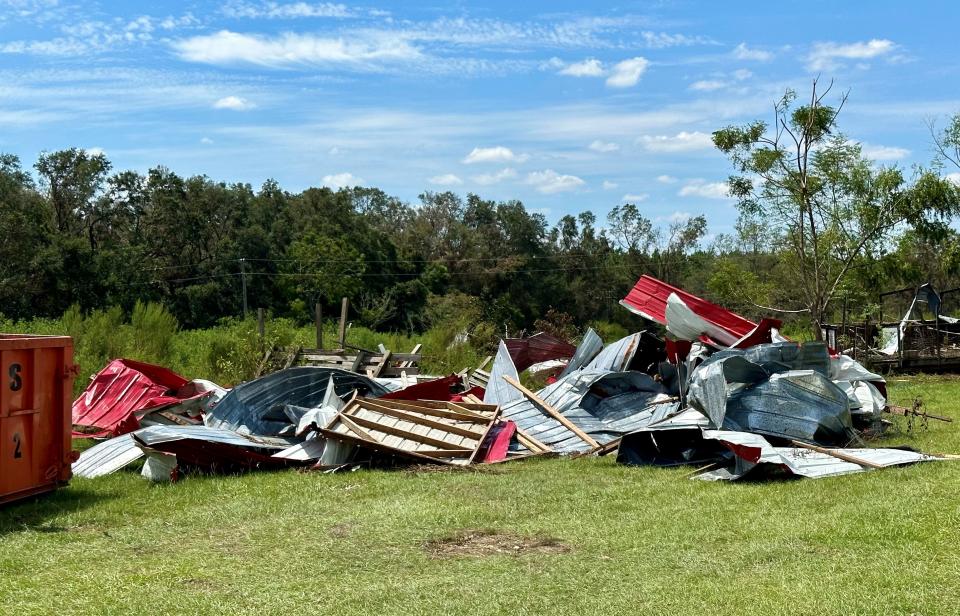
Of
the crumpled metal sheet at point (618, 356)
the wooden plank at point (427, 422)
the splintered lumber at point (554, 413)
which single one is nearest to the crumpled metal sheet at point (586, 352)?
the crumpled metal sheet at point (618, 356)

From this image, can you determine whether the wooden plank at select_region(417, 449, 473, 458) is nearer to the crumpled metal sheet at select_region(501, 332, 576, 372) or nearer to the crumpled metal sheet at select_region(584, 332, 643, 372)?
the crumpled metal sheet at select_region(584, 332, 643, 372)

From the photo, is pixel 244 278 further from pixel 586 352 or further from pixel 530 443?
pixel 530 443

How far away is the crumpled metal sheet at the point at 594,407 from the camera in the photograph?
12.1 meters

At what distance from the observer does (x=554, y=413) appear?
12414mm

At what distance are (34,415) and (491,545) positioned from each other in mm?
4673

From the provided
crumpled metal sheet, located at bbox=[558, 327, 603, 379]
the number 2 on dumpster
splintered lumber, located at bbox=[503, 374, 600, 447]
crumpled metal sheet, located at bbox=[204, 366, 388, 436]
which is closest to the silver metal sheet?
crumpled metal sheet, located at bbox=[204, 366, 388, 436]

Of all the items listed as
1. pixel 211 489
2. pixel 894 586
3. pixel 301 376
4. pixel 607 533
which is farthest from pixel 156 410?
pixel 894 586

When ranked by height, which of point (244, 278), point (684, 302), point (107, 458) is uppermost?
point (684, 302)

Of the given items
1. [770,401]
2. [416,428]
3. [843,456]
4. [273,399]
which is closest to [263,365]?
[273,399]

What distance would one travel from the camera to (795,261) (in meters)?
23.7

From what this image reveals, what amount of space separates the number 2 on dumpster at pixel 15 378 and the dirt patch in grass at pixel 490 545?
429 cm

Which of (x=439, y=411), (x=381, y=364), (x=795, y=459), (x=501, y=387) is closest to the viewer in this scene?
(x=795, y=459)

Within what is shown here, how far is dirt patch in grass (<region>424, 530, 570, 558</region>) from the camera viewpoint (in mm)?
6727

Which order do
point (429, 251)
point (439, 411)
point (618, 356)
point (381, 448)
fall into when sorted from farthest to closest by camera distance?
point (429, 251) < point (618, 356) < point (439, 411) < point (381, 448)
